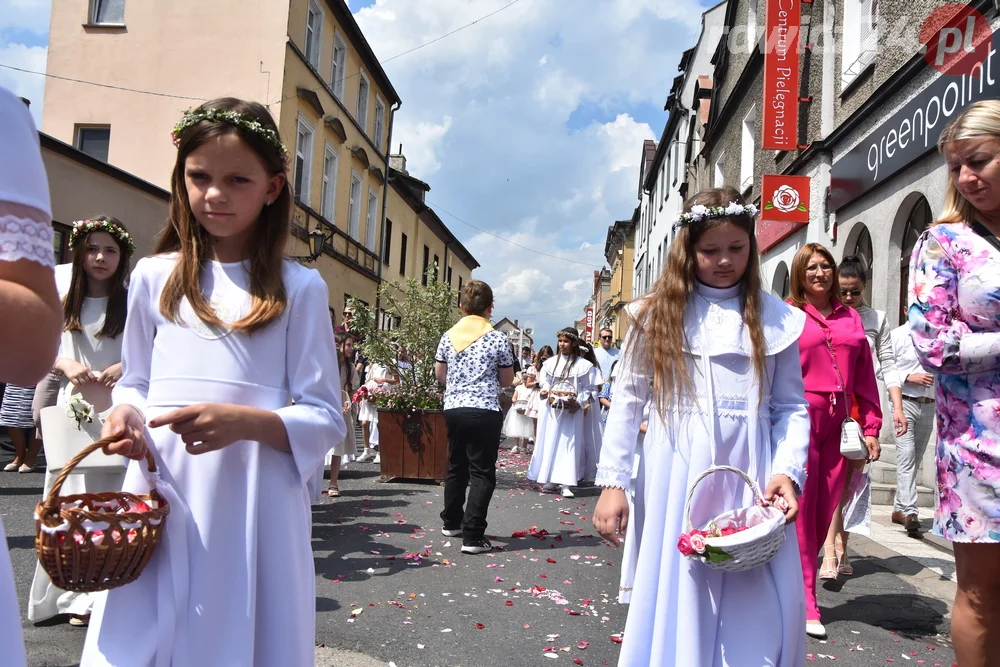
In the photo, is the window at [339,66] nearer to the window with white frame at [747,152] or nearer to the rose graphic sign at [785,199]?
the window with white frame at [747,152]

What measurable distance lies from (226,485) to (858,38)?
470 inches

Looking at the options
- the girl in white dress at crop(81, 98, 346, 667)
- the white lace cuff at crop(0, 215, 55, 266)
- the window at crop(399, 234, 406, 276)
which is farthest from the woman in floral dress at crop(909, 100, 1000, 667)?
the window at crop(399, 234, 406, 276)

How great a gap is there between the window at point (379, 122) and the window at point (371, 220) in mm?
1768

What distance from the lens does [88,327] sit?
12.4ft

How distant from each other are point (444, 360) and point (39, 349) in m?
5.93

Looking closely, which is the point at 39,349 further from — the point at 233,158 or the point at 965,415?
the point at 965,415

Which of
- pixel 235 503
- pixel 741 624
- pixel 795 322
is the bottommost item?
pixel 741 624

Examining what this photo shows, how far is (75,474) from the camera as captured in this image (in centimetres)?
359

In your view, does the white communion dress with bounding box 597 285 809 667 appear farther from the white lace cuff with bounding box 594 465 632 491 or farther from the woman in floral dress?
the woman in floral dress

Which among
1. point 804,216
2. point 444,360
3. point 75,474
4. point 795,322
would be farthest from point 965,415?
point 804,216

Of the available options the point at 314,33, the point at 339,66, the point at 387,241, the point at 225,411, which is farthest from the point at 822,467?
the point at 387,241

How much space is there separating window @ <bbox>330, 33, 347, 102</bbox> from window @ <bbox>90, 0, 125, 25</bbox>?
5.69 metres

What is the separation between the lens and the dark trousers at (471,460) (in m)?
6.31

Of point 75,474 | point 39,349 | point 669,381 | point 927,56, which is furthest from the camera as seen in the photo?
point 927,56
